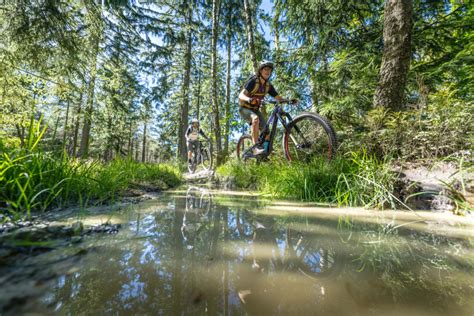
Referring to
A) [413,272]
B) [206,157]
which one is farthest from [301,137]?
[206,157]

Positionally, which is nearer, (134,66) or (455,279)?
(455,279)

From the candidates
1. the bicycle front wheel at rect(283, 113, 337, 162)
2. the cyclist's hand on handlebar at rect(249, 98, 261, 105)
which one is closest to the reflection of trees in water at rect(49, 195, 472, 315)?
the bicycle front wheel at rect(283, 113, 337, 162)

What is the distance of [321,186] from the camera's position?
9.42 ft

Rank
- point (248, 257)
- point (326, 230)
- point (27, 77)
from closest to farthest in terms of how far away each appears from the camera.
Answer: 1. point (248, 257)
2. point (326, 230)
3. point (27, 77)

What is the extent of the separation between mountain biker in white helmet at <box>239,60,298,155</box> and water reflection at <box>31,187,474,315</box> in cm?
314

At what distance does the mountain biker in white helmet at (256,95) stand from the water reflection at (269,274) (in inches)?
124

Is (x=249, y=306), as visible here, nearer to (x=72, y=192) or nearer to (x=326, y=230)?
(x=326, y=230)

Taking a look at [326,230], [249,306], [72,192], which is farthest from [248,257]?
[72,192]

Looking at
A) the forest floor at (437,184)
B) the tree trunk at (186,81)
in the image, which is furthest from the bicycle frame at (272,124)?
the tree trunk at (186,81)

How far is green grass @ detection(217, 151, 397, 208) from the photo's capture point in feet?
7.64

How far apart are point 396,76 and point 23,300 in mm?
4288

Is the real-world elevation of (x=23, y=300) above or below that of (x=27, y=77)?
below

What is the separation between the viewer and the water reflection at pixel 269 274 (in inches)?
23.6

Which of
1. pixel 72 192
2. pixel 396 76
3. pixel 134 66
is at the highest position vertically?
pixel 134 66
